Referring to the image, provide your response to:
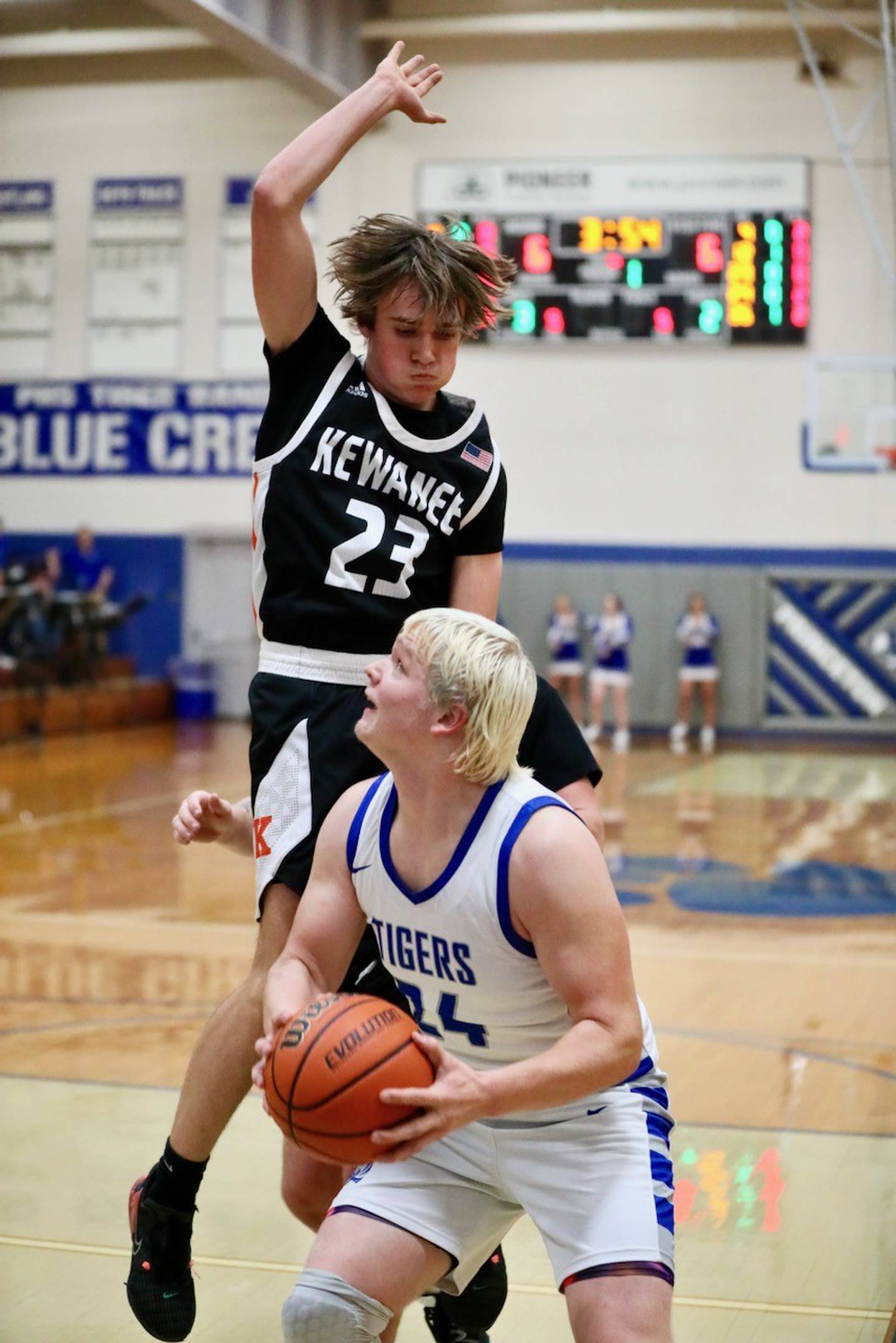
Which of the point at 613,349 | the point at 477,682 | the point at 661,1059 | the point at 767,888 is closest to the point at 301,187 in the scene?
the point at 477,682

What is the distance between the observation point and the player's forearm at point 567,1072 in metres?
2.12

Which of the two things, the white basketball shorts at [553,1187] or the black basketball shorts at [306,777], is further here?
the black basketball shorts at [306,777]

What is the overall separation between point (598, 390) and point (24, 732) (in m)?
6.27

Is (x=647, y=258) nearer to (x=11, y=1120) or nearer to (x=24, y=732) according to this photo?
(x=24, y=732)

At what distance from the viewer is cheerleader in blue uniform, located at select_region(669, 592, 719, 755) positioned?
15.5m

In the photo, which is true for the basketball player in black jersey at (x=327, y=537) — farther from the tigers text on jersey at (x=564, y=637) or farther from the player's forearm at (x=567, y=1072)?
the tigers text on jersey at (x=564, y=637)

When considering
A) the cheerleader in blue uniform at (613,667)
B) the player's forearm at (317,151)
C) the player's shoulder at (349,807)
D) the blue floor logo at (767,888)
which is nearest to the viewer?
the player's shoulder at (349,807)

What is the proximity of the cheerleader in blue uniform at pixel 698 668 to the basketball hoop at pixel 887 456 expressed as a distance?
216cm

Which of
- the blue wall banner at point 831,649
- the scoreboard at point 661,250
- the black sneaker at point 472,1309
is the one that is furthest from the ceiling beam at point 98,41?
the black sneaker at point 472,1309

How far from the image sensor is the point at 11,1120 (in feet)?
14.2

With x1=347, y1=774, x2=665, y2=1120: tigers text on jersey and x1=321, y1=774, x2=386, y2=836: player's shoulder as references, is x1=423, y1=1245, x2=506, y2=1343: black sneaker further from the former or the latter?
x1=321, y1=774, x2=386, y2=836: player's shoulder

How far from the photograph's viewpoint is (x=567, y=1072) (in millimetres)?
2168

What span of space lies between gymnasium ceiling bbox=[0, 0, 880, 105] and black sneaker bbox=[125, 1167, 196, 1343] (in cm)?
1217

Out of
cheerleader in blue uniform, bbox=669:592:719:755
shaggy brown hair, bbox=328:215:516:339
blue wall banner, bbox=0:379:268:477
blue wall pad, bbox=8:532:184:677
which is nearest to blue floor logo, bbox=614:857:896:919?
shaggy brown hair, bbox=328:215:516:339
